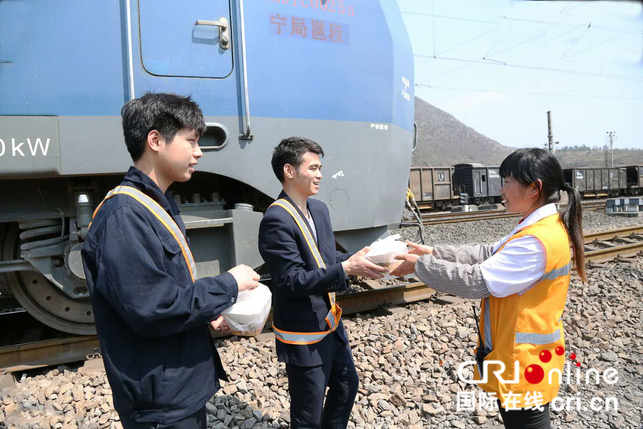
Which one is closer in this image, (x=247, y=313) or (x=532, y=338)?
(x=247, y=313)

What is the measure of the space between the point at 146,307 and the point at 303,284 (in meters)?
0.91

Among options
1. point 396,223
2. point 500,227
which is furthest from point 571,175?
point 396,223

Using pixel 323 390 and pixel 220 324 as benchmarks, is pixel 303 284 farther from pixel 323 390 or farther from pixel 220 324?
pixel 323 390

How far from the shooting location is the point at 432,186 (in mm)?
23797

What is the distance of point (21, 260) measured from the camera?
3.89 metres

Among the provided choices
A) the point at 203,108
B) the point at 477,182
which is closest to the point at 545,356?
the point at 203,108

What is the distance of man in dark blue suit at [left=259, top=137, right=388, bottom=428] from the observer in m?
2.39

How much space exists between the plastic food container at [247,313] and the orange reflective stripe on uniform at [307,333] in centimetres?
50

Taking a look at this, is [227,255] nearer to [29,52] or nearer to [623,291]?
[29,52]

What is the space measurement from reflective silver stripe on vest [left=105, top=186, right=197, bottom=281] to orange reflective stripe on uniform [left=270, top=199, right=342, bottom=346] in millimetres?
796

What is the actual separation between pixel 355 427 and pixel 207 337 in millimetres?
1830

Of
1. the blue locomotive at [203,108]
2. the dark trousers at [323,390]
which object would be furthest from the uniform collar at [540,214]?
the blue locomotive at [203,108]

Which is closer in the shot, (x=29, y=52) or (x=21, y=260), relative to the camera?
(x=29, y=52)

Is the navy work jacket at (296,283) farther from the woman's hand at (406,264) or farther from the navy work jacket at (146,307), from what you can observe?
the navy work jacket at (146,307)
